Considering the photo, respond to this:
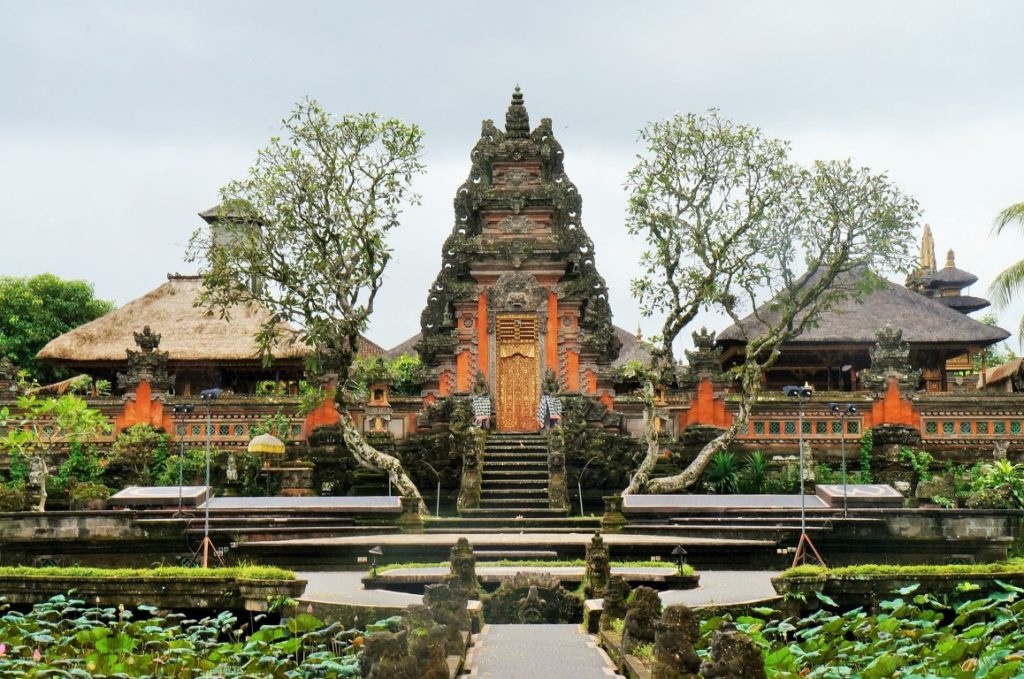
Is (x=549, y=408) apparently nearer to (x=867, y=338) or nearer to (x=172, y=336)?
(x=867, y=338)

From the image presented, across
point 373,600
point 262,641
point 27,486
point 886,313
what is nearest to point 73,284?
point 27,486

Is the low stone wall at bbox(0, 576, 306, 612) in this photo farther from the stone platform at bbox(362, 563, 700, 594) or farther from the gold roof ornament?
the gold roof ornament

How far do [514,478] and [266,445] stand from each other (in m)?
4.83

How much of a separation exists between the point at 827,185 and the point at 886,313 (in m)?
11.5

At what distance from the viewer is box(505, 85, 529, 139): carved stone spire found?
27938 millimetres

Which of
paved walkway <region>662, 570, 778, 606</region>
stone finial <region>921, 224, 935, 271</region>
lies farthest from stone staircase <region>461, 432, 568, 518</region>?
stone finial <region>921, 224, 935, 271</region>

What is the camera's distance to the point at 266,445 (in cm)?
2339

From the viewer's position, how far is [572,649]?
11125 mm

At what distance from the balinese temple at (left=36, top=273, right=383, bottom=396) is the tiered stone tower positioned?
655 cm

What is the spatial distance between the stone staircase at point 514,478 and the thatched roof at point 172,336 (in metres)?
9.20

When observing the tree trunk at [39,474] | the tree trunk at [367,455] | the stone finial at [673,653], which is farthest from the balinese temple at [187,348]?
the stone finial at [673,653]

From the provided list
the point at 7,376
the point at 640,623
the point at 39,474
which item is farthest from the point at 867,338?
the point at 640,623

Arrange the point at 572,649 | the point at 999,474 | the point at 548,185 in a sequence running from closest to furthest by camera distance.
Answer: the point at 572,649
the point at 999,474
the point at 548,185

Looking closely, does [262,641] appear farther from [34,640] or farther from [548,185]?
[548,185]
